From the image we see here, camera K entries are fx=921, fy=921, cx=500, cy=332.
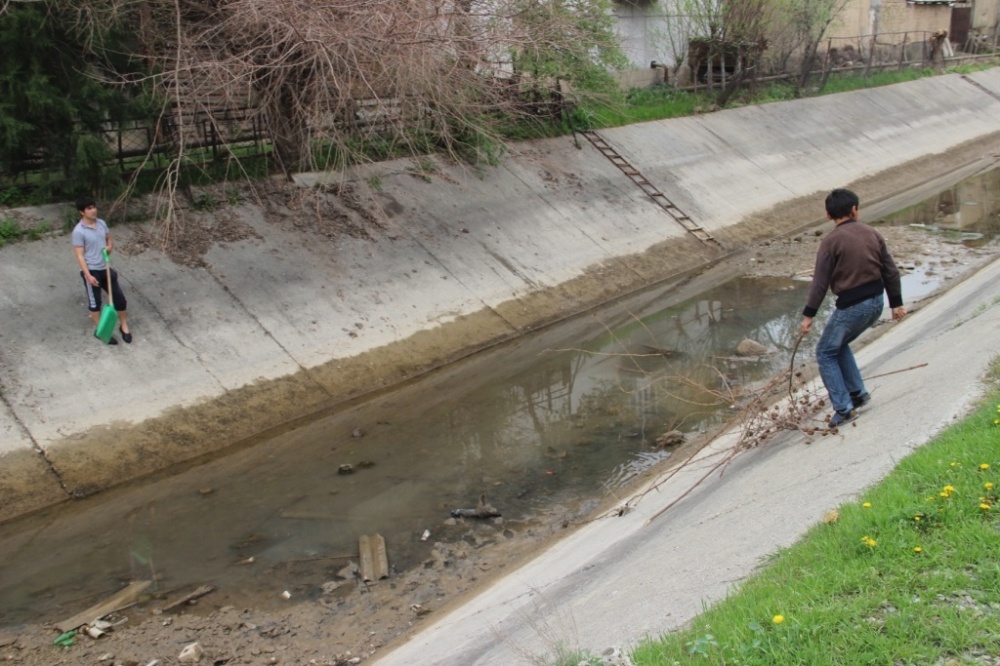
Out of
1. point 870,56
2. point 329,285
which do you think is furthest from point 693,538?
point 870,56

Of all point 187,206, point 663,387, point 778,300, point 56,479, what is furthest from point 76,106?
point 778,300

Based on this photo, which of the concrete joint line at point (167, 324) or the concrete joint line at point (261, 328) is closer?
the concrete joint line at point (167, 324)

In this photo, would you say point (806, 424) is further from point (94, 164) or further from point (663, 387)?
point (94, 164)

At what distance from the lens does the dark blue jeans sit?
23.8 feet

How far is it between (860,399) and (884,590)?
3.57 m

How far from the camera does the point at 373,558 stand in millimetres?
8008

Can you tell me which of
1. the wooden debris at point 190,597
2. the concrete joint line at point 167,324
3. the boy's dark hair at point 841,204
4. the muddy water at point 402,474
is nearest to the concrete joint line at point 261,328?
the concrete joint line at point 167,324

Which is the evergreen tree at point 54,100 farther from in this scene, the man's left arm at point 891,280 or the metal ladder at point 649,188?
the metal ladder at point 649,188

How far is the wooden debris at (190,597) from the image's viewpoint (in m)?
7.46

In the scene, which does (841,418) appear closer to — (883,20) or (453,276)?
(453,276)

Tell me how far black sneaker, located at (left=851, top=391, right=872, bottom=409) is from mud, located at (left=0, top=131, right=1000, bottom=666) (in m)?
2.39

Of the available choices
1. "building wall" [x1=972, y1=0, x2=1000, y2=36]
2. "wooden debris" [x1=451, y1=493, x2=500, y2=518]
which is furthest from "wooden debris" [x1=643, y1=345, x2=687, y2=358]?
"building wall" [x1=972, y1=0, x2=1000, y2=36]

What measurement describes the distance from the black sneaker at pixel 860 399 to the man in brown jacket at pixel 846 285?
0.19 metres

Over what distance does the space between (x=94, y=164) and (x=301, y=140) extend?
3.26m
